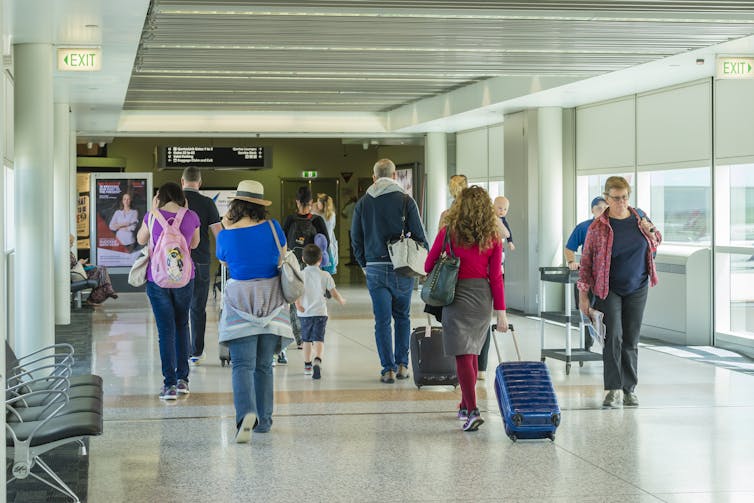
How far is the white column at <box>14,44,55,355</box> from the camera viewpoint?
400 inches

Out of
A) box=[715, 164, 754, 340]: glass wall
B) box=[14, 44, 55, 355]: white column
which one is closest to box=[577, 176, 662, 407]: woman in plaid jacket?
box=[715, 164, 754, 340]: glass wall

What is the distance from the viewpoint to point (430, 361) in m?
8.81

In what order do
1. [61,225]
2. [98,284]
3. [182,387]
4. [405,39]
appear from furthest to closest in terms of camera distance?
[98,284], [61,225], [405,39], [182,387]

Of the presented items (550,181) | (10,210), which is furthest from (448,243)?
(550,181)

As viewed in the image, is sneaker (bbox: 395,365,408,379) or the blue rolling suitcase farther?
sneaker (bbox: 395,365,408,379)

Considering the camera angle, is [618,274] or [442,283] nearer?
[442,283]

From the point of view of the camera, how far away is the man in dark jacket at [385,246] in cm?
912

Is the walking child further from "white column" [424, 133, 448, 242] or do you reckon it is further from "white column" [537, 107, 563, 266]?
"white column" [424, 133, 448, 242]

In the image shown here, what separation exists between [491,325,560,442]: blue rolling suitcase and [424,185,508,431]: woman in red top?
0.79 feet

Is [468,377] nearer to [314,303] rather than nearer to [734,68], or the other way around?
[314,303]

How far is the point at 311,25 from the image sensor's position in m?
10.2

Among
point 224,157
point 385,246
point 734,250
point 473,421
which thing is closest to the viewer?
point 473,421

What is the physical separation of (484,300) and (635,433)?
1287 millimetres

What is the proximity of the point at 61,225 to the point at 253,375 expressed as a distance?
32.6ft
